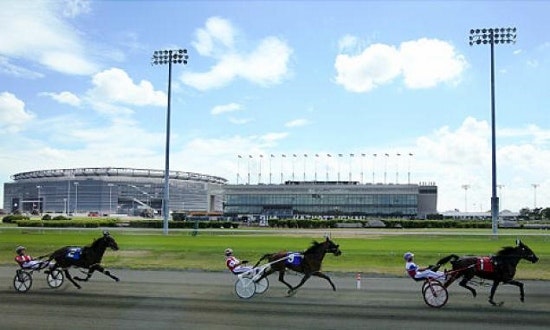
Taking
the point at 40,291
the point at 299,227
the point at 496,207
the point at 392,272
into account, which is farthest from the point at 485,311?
the point at 299,227

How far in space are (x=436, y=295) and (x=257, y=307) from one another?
13.0 feet

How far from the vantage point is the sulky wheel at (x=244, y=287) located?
49.4 ft

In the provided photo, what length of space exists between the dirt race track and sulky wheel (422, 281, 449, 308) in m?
0.18

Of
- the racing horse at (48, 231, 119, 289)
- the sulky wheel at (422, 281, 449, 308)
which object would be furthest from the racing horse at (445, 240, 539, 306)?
the racing horse at (48, 231, 119, 289)

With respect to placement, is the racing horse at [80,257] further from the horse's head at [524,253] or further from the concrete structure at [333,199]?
the concrete structure at [333,199]

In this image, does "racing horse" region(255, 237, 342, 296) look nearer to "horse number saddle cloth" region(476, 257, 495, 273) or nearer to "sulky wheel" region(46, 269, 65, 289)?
"horse number saddle cloth" region(476, 257, 495, 273)

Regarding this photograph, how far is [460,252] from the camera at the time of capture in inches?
1167

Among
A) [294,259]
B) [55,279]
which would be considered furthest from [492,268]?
[55,279]

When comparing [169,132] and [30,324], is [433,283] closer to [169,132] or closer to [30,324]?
[30,324]

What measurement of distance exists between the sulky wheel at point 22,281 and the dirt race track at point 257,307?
20cm

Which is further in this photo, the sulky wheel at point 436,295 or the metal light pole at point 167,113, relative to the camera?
the metal light pole at point 167,113

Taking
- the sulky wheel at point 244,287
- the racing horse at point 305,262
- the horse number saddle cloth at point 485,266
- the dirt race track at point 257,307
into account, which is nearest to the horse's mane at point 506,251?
the horse number saddle cloth at point 485,266

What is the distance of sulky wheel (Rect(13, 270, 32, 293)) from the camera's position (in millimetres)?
15953

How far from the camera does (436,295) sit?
13609mm
